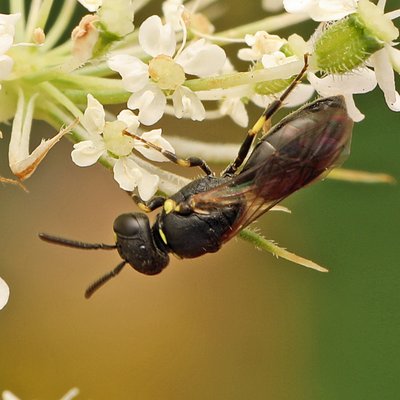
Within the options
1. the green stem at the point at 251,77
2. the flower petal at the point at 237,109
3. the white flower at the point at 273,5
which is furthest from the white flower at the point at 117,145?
the white flower at the point at 273,5

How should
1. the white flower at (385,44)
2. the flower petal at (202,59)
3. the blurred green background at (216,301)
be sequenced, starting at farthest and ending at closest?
the blurred green background at (216,301)
the flower petal at (202,59)
the white flower at (385,44)

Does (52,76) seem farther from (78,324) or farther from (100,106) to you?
(78,324)

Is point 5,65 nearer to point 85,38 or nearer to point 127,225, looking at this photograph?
point 85,38

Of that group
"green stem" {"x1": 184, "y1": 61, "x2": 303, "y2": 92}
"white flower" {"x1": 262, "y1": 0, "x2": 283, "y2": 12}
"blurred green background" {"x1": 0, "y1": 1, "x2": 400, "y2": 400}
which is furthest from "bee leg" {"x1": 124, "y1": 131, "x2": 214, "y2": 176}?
"blurred green background" {"x1": 0, "y1": 1, "x2": 400, "y2": 400}

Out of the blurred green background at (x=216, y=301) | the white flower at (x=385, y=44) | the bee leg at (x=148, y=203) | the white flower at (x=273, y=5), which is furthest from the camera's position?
the blurred green background at (x=216, y=301)

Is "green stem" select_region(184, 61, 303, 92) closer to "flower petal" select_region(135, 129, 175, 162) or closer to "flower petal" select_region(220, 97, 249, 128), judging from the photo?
"flower petal" select_region(135, 129, 175, 162)

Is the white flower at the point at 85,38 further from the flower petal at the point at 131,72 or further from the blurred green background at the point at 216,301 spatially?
the blurred green background at the point at 216,301

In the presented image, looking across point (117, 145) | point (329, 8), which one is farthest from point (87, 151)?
point (329, 8)
